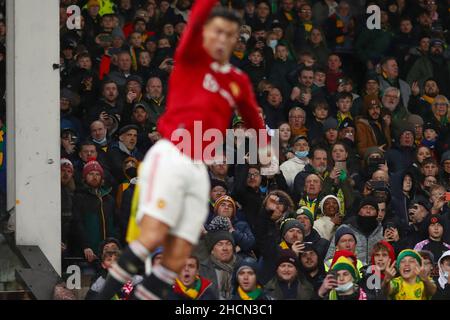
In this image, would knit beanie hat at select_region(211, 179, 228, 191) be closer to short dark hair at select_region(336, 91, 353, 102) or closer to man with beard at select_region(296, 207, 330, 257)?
man with beard at select_region(296, 207, 330, 257)

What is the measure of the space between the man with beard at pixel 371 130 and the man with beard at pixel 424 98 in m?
0.83

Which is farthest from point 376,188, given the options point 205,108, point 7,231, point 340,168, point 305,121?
point 205,108

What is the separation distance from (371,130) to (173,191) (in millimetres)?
9056

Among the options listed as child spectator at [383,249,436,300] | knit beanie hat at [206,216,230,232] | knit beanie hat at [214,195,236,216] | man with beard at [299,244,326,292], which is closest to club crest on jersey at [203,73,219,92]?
child spectator at [383,249,436,300]

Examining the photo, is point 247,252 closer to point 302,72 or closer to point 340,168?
point 340,168

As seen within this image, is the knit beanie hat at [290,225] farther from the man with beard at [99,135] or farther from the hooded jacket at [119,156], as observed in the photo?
the man with beard at [99,135]

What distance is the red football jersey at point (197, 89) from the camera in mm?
10055

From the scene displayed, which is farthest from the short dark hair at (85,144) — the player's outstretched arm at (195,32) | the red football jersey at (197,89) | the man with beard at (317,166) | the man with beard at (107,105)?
the player's outstretched arm at (195,32)

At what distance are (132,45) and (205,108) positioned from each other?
28.9 feet

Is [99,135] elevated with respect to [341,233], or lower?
elevated

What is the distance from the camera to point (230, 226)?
50.1 feet

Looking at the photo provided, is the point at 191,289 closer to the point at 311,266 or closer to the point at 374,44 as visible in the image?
the point at 311,266

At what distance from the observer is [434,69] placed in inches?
804

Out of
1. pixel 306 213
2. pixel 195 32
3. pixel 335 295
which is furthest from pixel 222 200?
pixel 195 32
